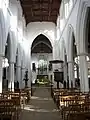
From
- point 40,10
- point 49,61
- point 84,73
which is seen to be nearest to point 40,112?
point 84,73

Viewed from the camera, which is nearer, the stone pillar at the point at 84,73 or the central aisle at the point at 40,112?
the central aisle at the point at 40,112

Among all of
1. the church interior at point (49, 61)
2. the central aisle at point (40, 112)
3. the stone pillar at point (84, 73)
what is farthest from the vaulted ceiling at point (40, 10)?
the central aisle at point (40, 112)

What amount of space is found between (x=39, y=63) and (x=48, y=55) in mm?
2993

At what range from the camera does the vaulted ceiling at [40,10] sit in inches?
816

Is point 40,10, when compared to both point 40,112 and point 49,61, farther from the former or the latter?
point 40,112

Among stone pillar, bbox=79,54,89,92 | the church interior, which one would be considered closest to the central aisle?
the church interior

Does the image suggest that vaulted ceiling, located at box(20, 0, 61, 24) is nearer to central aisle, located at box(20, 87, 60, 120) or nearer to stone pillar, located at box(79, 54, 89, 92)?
stone pillar, located at box(79, 54, 89, 92)

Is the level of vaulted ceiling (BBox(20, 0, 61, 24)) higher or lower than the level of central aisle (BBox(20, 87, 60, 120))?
higher

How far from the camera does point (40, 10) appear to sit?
75.3 feet

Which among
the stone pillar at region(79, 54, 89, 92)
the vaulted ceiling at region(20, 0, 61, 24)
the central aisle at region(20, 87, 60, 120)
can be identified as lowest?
the central aisle at region(20, 87, 60, 120)

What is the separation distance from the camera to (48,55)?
43406 millimetres

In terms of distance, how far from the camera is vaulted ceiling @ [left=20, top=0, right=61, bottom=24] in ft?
68.0

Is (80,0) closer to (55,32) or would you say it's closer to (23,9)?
(23,9)

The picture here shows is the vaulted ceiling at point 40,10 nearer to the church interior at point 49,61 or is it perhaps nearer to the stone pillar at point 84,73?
the church interior at point 49,61
